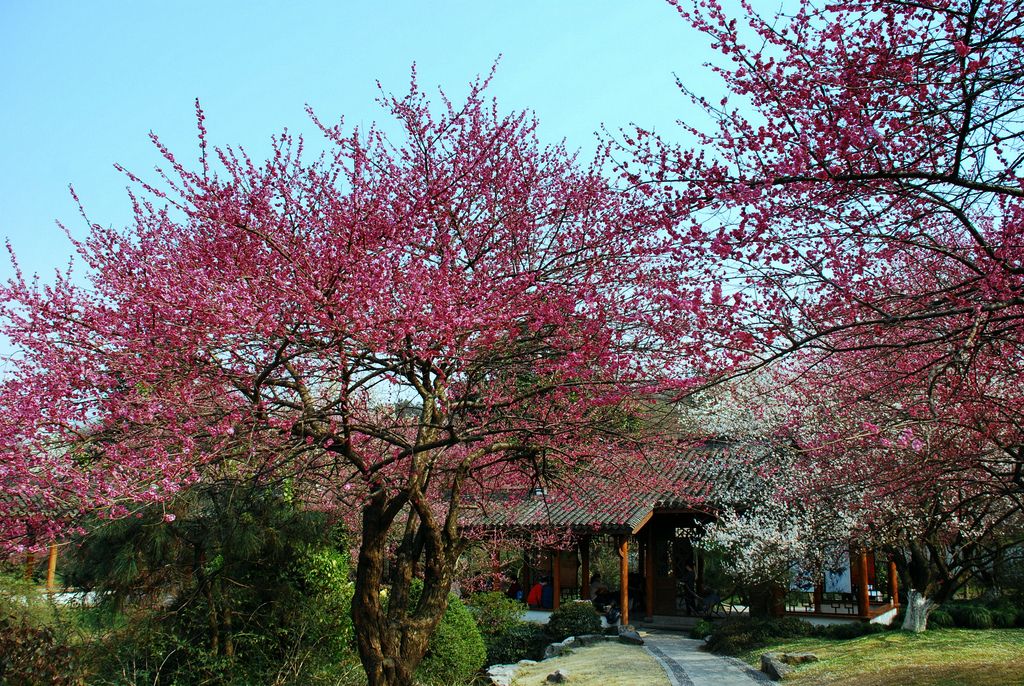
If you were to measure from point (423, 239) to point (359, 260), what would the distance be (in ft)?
4.39

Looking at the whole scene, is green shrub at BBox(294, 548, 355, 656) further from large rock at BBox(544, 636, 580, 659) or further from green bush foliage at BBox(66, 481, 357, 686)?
large rock at BBox(544, 636, 580, 659)

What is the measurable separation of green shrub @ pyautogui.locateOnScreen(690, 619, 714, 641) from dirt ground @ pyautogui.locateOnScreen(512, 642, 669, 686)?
1.65 m

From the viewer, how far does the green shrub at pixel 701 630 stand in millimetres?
15359

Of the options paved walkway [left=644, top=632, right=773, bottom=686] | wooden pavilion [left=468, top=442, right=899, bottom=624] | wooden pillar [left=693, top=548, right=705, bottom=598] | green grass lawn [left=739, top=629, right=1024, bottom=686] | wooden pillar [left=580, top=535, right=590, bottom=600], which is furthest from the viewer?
wooden pillar [left=693, top=548, right=705, bottom=598]

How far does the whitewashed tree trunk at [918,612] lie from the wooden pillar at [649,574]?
6.24 meters

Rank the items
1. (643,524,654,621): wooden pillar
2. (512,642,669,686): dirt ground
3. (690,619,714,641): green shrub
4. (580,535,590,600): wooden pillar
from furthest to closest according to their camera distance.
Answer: (580,535,590,600): wooden pillar
(643,524,654,621): wooden pillar
(690,619,714,641): green shrub
(512,642,669,686): dirt ground

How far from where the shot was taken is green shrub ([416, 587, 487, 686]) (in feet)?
33.1

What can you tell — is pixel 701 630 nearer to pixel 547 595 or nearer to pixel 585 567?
pixel 585 567

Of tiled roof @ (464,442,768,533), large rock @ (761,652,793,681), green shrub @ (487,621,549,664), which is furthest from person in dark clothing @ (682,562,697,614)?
large rock @ (761,652,793,681)

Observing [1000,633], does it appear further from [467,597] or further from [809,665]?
[467,597]

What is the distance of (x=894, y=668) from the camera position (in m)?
10.2

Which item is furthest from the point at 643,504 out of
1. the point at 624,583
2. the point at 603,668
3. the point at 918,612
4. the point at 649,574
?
the point at 918,612

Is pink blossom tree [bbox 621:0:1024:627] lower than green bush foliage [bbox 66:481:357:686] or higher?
higher

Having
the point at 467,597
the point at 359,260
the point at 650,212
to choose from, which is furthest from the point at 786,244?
the point at 467,597
